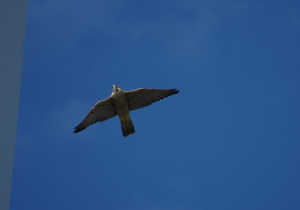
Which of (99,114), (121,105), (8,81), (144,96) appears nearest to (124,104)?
(121,105)

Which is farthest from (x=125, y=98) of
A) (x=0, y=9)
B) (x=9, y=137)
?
(x=0, y=9)

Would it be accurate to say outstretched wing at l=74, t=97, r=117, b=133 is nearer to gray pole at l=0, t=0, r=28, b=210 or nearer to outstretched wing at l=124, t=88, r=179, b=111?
outstretched wing at l=124, t=88, r=179, b=111

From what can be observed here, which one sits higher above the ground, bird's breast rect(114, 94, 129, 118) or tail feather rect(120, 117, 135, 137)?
bird's breast rect(114, 94, 129, 118)

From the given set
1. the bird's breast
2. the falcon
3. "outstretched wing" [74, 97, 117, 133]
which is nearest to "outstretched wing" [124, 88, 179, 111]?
the falcon

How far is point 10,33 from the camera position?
13.6 ft

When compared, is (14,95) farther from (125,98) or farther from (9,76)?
(125,98)

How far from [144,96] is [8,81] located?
5615 mm

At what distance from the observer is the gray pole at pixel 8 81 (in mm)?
3723

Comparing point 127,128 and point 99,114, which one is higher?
point 99,114

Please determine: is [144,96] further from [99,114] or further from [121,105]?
[99,114]

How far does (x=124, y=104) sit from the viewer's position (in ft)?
31.0

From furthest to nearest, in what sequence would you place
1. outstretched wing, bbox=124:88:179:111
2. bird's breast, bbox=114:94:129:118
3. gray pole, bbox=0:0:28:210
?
bird's breast, bbox=114:94:129:118 → outstretched wing, bbox=124:88:179:111 → gray pole, bbox=0:0:28:210

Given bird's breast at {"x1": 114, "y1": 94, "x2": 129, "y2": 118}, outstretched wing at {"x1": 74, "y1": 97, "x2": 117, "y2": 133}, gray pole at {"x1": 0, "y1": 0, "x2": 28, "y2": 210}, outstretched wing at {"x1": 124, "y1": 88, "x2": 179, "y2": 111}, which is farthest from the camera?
outstretched wing at {"x1": 74, "y1": 97, "x2": 117, "y2": 133}

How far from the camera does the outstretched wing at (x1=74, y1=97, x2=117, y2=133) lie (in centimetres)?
959
